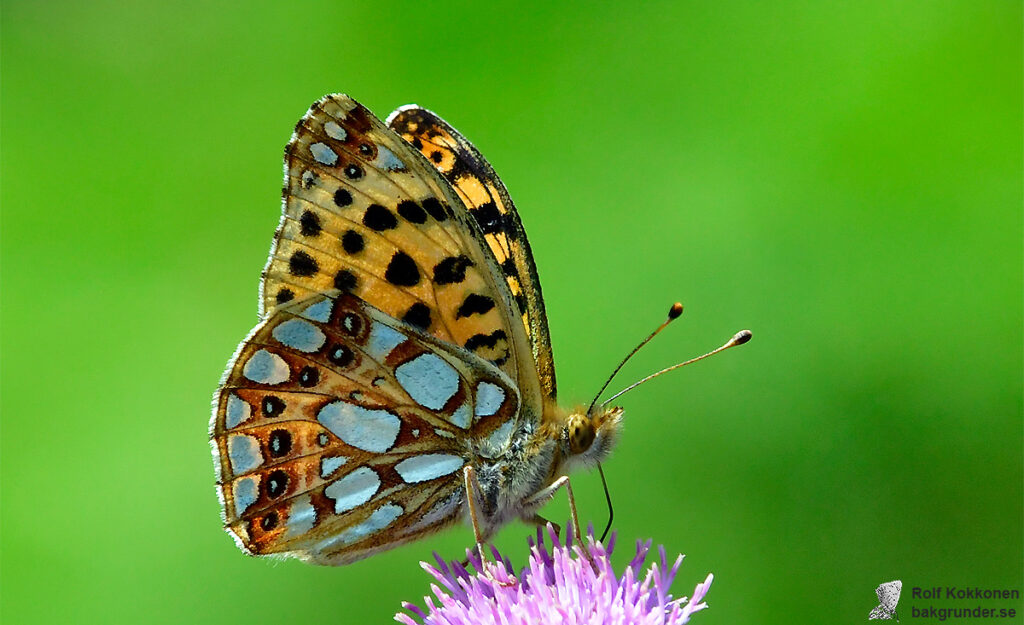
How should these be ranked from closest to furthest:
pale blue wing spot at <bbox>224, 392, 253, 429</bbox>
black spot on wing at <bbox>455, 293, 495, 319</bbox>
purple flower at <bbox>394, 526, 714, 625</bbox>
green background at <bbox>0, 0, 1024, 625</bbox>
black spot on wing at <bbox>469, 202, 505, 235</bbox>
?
purple flower at <bbox>394, 526, 714, 625</bbox>
pale blue wing spot at <bbox>224, 392, 253, 429</bbox>
black spot on wing at <bbox>455, 293, 495, 319</bbox>
black spot on wing at <bbox>469, 202, 505, 235</bbox>
green background at <bbox>0, 0, 1024, 625</bbox>

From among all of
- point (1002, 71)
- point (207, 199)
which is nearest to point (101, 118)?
point (207, 199)

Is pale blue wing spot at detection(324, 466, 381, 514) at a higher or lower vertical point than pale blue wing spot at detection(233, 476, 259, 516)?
lower

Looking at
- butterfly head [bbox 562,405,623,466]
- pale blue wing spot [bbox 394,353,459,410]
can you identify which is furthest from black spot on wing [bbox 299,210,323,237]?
butterfly head [bbox 562,405,623,466]

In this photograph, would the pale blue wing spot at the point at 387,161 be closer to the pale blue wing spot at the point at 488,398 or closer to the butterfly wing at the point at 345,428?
the butterfly wing at the point at 345,428

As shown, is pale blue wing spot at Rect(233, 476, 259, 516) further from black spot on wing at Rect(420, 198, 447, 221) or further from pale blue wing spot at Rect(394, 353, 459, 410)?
black spot on wing at Rect(420, 198, 447, 221)

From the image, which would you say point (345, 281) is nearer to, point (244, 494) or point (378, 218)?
point (378, 218)
